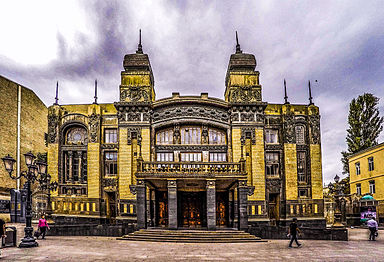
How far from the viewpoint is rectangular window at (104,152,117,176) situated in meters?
29.3

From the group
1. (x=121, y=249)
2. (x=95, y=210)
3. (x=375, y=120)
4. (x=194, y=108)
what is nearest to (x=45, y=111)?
(x=95, y=210)

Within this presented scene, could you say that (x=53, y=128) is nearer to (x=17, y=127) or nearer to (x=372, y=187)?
(x=17, y=127)

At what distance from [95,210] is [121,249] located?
1296 centimetres

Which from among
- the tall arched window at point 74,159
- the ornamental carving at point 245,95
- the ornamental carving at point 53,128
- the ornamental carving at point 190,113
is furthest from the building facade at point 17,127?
the ornamental carving at point 245,95

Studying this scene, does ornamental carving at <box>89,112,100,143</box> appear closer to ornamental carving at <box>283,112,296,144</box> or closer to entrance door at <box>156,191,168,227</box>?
entrance door at <box>156,191,168,227</box>

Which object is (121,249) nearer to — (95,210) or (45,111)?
(95,210)

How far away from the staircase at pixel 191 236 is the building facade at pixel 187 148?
18.5ft

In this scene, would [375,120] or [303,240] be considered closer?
[303,240]

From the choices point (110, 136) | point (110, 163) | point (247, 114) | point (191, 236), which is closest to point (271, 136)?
point (247, 114)

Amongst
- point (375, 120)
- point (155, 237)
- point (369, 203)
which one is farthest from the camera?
point (375, 120)

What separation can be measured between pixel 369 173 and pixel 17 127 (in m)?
38.2

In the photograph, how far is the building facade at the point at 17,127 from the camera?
36.2 m

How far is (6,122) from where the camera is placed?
→ 37.0 metres

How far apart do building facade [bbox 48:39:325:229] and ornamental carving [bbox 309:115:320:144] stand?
87 mm
